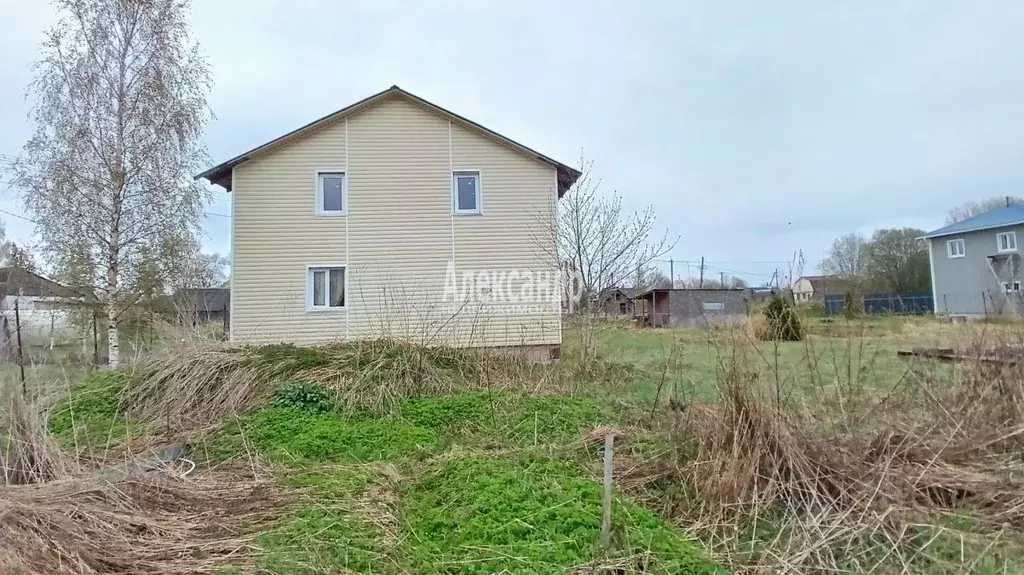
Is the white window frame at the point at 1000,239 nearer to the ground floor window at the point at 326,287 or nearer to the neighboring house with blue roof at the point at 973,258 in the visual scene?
the neighboring house with blue roof at the point at 973,258

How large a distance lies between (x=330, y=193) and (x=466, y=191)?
11.2ft

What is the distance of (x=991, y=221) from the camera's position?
23.5 m

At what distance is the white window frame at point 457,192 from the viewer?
12.7m

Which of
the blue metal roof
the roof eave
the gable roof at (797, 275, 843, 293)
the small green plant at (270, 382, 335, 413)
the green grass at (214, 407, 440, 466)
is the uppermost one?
the blue metal roof

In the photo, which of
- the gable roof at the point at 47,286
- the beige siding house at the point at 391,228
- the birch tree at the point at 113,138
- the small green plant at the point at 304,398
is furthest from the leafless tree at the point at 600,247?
the gable roof at the point at 47,286

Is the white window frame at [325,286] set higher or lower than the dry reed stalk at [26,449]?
higher

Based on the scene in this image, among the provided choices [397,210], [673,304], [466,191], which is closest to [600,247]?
[466,191]

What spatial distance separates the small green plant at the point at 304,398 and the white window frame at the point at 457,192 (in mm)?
6886

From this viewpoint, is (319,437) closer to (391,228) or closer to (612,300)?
(612,300)

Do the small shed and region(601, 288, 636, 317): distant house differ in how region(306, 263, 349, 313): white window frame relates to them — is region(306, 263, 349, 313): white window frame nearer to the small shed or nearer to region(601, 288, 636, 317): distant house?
region(601, 288, 636, 317): distant house

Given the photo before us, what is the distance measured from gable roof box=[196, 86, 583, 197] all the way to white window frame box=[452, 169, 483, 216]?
1066mm

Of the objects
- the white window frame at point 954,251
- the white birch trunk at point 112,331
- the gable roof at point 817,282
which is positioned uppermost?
the white window frame at point 954,251

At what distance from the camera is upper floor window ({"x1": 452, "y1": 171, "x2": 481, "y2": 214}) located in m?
12.7

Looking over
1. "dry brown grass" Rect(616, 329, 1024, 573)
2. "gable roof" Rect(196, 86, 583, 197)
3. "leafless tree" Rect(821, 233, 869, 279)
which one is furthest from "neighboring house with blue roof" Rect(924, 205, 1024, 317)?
"dry brown grass" Rect(616, 329, 1024, 573)
